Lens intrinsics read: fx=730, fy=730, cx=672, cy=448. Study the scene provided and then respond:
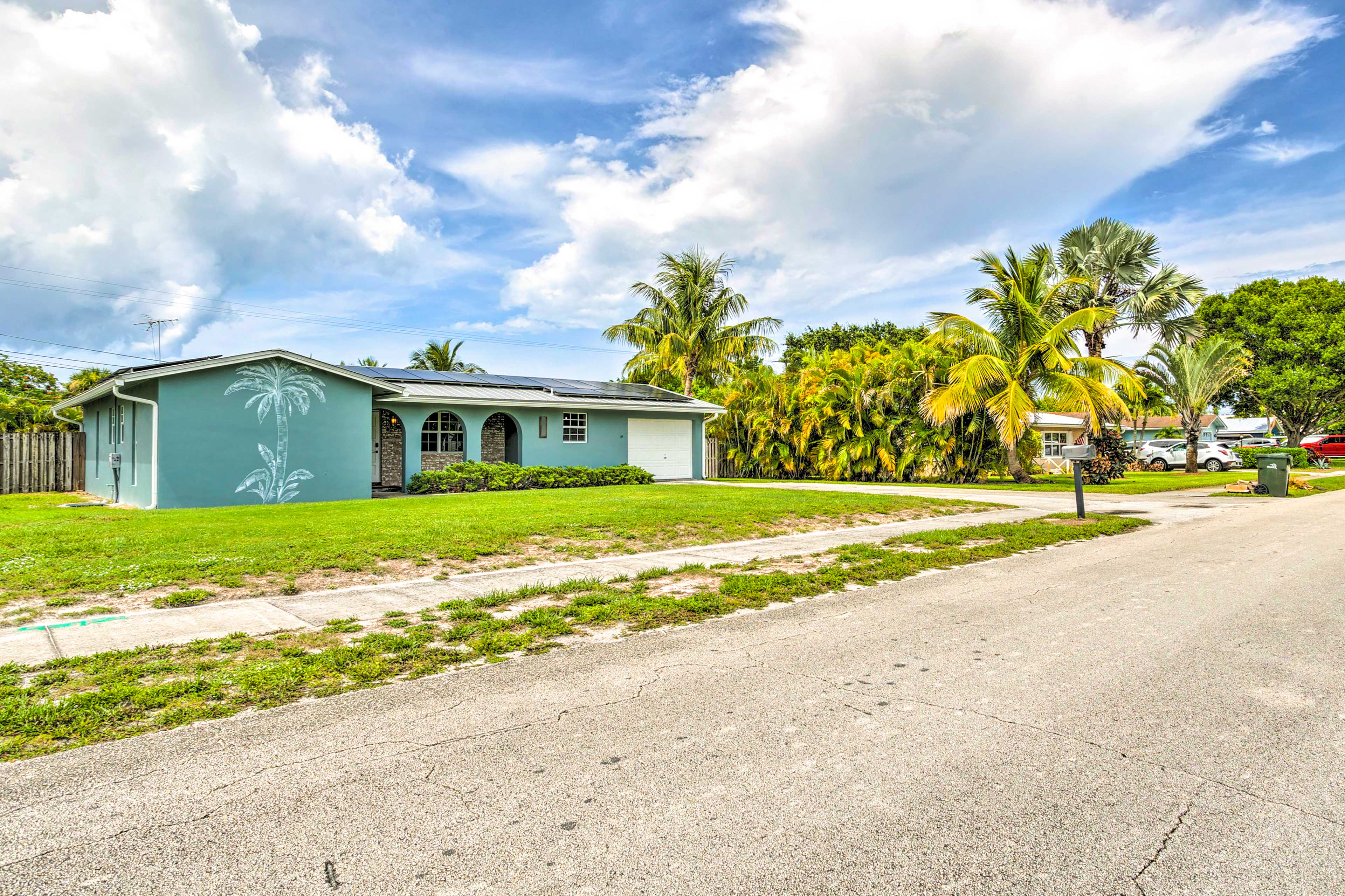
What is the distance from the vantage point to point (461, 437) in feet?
70.5

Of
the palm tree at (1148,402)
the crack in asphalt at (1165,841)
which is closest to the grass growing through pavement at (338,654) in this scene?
the crack in asphalt at (1165,841)

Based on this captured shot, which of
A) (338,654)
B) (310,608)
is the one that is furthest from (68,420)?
(338,654)

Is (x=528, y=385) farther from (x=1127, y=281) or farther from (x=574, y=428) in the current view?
(x=1127, y=281)

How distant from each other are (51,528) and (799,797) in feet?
38.1

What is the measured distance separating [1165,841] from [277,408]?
16997 millimetres

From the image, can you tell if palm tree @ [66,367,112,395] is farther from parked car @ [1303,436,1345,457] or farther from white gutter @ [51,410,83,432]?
parked car @ [1303,436,1345,457]

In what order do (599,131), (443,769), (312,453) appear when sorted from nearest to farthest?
(443,769)
(312,453)
(599,131)

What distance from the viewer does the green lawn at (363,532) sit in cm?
732

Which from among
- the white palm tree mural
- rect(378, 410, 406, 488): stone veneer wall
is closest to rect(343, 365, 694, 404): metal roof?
rect(378, 410, 406, 488): stone veneer wall

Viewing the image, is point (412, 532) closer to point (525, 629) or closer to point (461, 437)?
point (525, 629)

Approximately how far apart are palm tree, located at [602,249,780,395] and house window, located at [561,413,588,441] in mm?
8593

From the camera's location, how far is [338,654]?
15.4 ft

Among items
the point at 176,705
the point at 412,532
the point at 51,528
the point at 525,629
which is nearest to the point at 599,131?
the point at 412,532

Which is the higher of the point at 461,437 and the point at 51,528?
the point at 461,437
